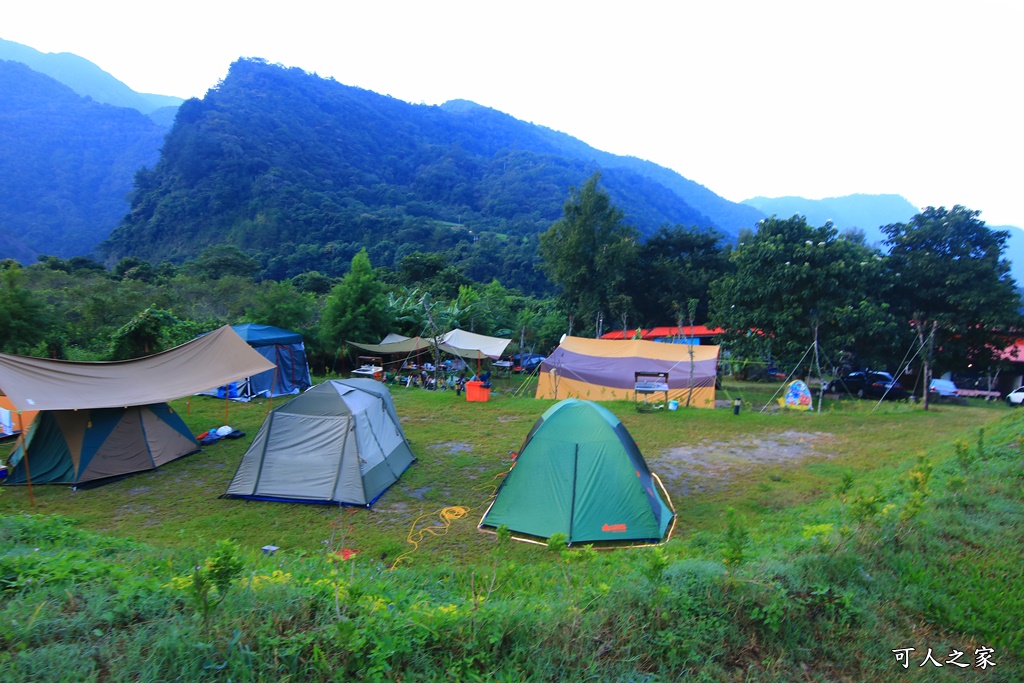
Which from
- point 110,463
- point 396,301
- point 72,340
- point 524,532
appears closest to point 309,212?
point 396,301

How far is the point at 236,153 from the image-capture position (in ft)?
225

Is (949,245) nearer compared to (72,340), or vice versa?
(72,340)

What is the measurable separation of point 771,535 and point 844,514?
0.75 metres

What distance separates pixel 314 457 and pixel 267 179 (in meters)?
70.1

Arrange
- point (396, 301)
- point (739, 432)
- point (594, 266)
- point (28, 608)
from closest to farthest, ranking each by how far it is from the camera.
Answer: point (28, 608), point (739, 432), point (396, 301), point (594, 266)

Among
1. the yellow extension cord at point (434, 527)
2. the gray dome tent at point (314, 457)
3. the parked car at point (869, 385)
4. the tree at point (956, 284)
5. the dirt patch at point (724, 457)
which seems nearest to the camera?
the yellow extension cord at point (434, 527)

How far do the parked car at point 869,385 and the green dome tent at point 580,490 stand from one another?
673 inches

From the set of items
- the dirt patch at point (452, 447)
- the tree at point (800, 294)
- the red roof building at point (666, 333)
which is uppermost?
the tree at point (800, 294)

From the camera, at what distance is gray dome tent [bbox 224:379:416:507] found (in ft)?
23.1

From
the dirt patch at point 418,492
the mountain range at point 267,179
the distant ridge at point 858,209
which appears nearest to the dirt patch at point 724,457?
the dirt patch at point 418,492

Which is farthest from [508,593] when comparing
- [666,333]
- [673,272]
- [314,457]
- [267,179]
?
[267,179]

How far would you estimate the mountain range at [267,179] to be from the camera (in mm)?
56875

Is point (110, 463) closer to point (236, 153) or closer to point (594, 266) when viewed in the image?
point (594, 266)

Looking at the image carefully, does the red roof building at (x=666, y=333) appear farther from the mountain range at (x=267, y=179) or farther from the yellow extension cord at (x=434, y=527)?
the yellow extension cord at (x=434, y=527)
